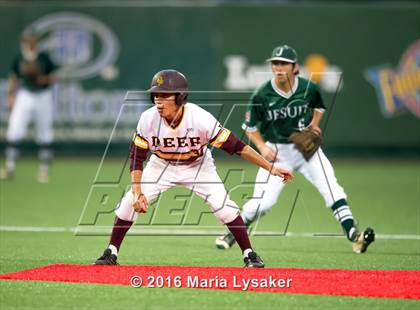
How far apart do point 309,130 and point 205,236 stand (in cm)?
215

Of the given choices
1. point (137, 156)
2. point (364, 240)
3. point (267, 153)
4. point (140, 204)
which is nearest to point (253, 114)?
point (267, 153)

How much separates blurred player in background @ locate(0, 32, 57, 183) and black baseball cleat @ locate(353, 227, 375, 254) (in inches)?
350

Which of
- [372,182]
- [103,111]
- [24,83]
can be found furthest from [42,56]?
[372,182]

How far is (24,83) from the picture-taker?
18312 mm

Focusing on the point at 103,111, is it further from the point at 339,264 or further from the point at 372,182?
the point at 339,264

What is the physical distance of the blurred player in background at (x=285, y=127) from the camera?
35.7 ft

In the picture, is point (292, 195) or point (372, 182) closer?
point (292, 195)

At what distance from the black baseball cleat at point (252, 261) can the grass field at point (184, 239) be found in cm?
43

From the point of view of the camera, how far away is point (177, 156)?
31.1 ft

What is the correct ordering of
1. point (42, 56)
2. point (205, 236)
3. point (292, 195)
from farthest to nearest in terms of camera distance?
point (42, 56)
point (292, 195)
point (205, 236)
